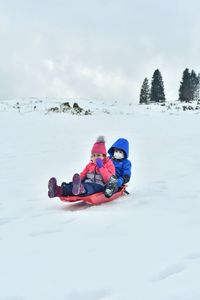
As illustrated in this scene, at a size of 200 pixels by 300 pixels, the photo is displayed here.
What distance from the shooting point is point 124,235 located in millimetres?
4652

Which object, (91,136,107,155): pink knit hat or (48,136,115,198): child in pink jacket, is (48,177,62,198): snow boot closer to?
(48,136,115,198): child in pink jacket

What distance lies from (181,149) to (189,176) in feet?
14.7

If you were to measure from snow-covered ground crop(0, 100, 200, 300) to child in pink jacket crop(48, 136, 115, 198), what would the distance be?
288 millimetres

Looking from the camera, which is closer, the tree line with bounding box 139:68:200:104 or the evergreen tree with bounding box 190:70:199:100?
the tree line with bounding box 139:68:200:104

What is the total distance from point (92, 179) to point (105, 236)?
2.32 meters

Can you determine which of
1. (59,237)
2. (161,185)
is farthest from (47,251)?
(161,185)

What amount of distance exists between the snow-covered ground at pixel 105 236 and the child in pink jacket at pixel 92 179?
0.95 feet

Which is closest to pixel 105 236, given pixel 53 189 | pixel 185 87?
pixel 53 189

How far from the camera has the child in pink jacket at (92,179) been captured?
20.8 feet

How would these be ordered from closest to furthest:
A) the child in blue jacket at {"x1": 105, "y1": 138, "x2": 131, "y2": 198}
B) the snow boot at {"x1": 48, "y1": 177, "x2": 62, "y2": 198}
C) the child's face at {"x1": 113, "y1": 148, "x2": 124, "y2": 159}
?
the snow boot at {"x1": 48, "y1": 177, "x2": 62, "y2": 198} → the child in blue jacket at {"x1": 105, "y1": 138, "x2": 131, "y2": 198} → the child's face at {"x1": 113, "y1": 148, "x2": 124, "y2": 159}

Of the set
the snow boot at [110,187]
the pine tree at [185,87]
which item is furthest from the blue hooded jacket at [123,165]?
the pine tree at [185,87]

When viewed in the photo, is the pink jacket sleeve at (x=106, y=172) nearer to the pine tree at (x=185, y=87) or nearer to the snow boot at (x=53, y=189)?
the snow boot at (x=53, y=189)

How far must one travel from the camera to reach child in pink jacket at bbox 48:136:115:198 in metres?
6.33

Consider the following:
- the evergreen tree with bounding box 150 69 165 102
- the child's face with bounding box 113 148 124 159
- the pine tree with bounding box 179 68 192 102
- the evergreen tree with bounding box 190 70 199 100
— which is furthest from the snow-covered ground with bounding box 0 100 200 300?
the evergreen tree with bounding box 190 70 199 100
